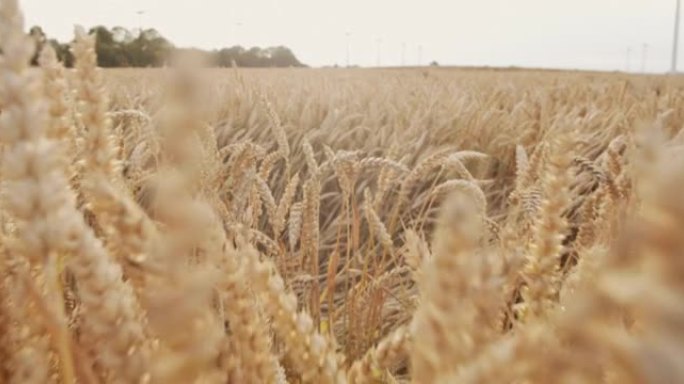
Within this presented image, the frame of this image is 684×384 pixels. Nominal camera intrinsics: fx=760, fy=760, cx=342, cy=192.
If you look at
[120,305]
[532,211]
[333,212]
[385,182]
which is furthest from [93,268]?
[333,212]

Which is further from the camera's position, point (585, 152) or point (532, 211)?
point (585, 152)

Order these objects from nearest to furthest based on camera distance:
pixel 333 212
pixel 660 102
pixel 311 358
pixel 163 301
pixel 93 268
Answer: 1. pixel 163 301
2. pixel 93 268
3. pixel 311 358
4. pixel 333 212
5. pixel 660 102

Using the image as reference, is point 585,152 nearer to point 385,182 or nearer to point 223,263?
point 385,182

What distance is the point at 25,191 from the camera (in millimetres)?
264

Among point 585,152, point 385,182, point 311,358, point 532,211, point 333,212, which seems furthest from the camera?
point 585,152

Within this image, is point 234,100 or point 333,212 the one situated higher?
point 234,100

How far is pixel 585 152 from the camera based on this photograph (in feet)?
8.69

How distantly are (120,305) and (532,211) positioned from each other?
77 centimetres

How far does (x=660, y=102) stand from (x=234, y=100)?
1.80 meters

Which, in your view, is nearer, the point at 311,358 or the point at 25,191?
the point at 25,191

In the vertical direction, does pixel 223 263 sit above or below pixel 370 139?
above

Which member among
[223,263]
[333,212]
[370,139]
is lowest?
[333,212]

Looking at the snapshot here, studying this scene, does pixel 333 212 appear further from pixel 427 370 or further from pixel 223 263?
pixel 427 370

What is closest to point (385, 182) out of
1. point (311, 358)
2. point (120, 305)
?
point (311, 358)
